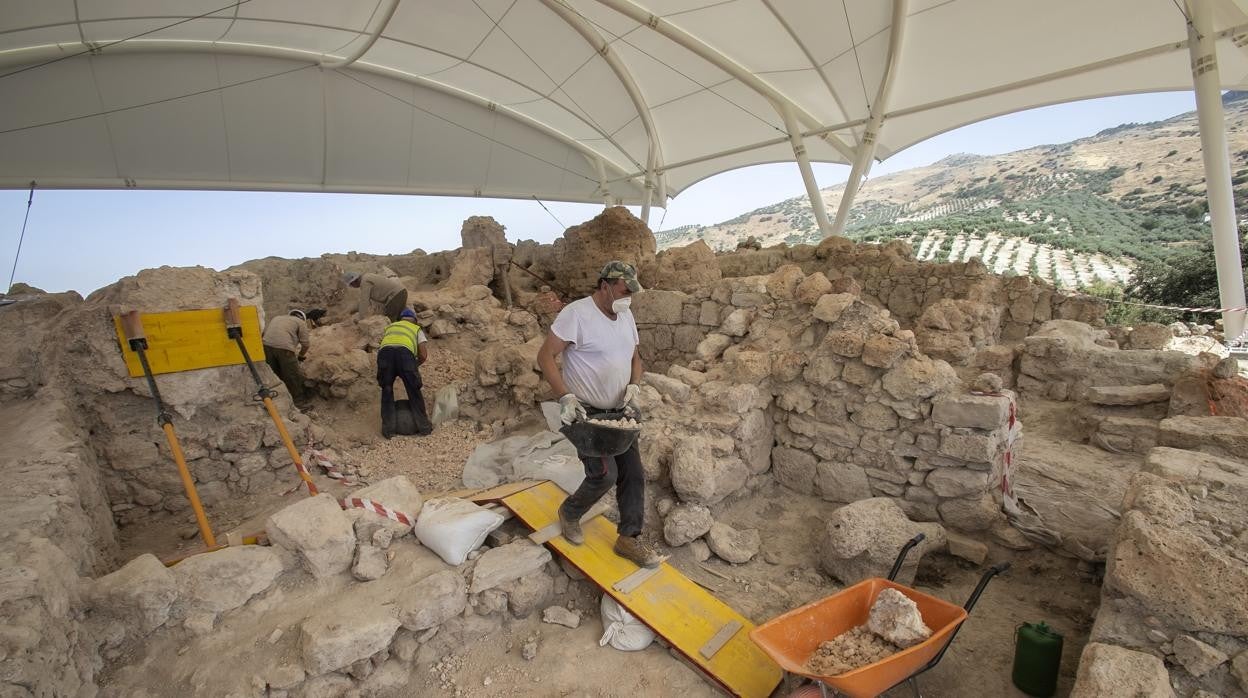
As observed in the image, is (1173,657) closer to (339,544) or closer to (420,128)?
(339,544)

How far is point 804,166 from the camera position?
15289mm

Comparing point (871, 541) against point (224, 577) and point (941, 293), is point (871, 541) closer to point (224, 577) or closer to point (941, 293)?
point (224, 577)

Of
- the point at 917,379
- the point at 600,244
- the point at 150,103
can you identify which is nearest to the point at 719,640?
the point at 917,379

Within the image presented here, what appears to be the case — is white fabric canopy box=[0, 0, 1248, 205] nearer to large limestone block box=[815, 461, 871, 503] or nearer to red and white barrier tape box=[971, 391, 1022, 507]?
red and white barrier tape box=[971, 391, 1022, 507]

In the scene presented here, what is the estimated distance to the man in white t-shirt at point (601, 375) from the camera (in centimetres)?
299

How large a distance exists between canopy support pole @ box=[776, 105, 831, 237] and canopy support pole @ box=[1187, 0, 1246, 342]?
→ 775 cm

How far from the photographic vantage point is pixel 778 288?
514 centimetres

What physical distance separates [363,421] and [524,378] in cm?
213

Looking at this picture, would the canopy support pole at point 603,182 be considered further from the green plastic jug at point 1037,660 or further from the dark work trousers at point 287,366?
the green plastic jug at point 1037,660

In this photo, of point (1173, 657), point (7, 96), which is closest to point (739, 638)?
point (1173, 657)

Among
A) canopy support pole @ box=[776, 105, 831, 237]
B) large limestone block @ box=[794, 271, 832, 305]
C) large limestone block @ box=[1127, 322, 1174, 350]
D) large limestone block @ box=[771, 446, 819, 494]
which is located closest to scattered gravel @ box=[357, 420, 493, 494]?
large limestone block @ box=[771, 446, 819, 494]

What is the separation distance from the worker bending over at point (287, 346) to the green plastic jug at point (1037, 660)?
22.9ft

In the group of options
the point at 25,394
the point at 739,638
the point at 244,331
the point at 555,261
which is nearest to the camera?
the point at 739,638

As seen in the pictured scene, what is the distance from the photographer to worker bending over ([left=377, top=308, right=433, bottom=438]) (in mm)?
5645
